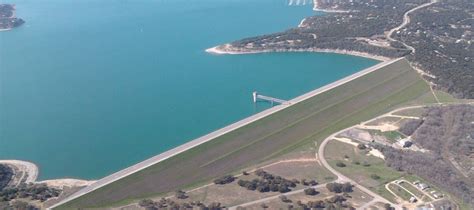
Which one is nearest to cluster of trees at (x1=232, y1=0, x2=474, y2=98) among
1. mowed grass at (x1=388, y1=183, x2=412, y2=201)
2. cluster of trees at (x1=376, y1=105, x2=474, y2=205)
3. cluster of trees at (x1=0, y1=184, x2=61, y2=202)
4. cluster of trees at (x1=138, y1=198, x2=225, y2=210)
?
cluster of trees at (x1=376, y1=105, x2=474, y2=205)

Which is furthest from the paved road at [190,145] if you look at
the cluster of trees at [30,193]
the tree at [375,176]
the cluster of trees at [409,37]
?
the tree at [375,176]

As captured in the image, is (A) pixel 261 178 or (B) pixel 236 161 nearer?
(A) pixel 261 178

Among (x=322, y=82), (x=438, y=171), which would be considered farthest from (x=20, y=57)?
(x=438, y=171)

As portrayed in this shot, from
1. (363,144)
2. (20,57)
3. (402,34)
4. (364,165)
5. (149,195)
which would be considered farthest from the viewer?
(402,34)

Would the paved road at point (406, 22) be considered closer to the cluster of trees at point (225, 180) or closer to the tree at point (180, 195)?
the cluster of trees at point (225, 180)

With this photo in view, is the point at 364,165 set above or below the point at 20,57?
below

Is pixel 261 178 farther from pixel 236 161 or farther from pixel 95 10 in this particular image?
pixel 95 10

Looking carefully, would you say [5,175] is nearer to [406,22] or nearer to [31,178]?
[31,178]

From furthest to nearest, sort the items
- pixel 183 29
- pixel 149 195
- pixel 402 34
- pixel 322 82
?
pixel 183 29 → pixel 402 34 → pixel 322 82 → pixel 149 195
